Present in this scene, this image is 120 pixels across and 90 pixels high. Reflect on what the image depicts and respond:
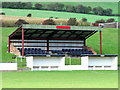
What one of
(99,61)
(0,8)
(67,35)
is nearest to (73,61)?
(99,61)

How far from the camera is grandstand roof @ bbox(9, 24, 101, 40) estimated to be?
52.2 metres

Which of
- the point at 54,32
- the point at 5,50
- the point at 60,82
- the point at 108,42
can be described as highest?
the point at 54,32

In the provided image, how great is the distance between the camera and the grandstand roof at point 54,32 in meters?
52.2

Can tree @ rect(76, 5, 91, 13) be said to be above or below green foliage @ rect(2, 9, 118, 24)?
above

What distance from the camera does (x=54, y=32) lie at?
5619 cm

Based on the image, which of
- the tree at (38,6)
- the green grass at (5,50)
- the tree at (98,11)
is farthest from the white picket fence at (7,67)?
the tree at (98,11)

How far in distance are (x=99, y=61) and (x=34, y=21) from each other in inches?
2367

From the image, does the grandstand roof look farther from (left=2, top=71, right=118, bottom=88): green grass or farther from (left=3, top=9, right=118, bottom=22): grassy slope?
(left=3, top=9, right=118, bottom=22): grassy slope

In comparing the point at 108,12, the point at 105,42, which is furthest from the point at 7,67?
the point at 108,12

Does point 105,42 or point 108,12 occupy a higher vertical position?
point 108,12

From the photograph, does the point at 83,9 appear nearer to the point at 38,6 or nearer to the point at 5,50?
the point at 38,6

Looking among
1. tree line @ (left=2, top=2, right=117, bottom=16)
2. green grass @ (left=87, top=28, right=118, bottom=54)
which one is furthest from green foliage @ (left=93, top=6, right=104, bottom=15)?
green grass @ (left=87, top=28, right=118, bottom=54)

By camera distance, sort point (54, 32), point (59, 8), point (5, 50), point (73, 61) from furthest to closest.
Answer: point (59, 8)
point (5, 50)
point (54, 32)
point (73, 61)

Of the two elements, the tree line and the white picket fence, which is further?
the tree line
